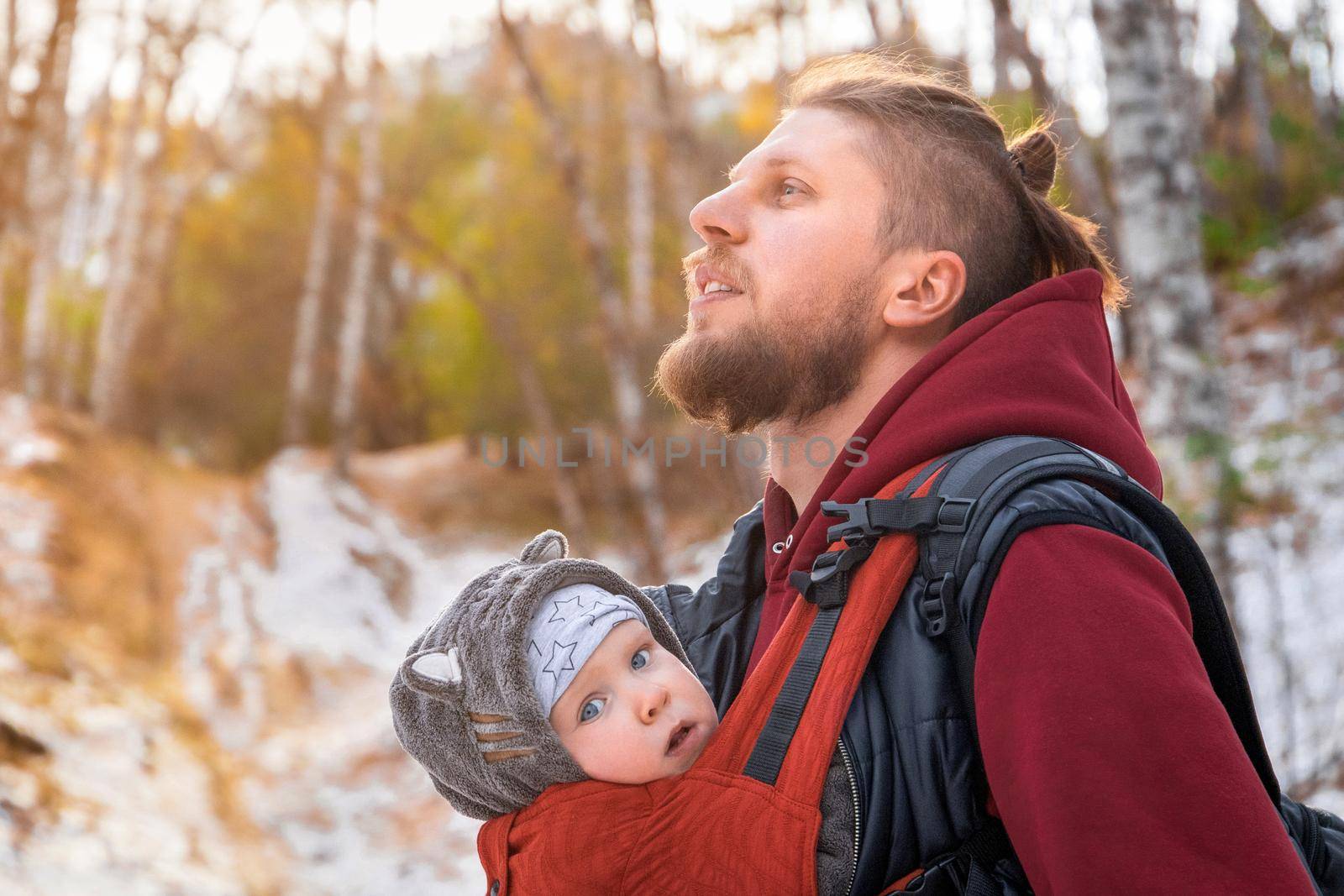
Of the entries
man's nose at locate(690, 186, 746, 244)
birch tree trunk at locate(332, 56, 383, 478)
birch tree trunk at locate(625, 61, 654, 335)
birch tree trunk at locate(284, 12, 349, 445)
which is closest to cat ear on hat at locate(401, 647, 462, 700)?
man's nose at locate(690, 186, 746, 244)

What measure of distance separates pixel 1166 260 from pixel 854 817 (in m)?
3.80

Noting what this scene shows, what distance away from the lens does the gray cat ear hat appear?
1.47m

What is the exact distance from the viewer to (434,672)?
153 cm

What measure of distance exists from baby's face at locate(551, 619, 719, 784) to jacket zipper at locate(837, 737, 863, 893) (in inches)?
11.8

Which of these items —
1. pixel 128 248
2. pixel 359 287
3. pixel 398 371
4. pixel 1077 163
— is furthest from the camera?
pixel 398 371

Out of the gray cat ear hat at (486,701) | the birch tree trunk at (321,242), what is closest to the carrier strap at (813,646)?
the gray cat ear hat at (486,701)

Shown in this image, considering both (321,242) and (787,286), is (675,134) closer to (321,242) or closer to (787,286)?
(787,286)

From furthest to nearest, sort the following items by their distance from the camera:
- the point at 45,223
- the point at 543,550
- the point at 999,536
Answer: the point at 45,223
the point at 543,550
the point at 999,536

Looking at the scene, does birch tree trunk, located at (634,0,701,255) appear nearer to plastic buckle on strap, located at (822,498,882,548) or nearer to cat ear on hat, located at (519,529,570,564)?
cat ear on hat, located at (519,529,570,564)

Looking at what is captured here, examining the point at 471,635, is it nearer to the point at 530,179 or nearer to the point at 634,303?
the point at 634,303

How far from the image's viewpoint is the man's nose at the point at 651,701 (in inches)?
58.4

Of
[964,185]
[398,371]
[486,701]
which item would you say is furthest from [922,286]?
[398,371]

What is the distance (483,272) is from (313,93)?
3918 mm

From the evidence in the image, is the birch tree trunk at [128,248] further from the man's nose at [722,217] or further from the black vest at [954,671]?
the black vest at [954,671]
